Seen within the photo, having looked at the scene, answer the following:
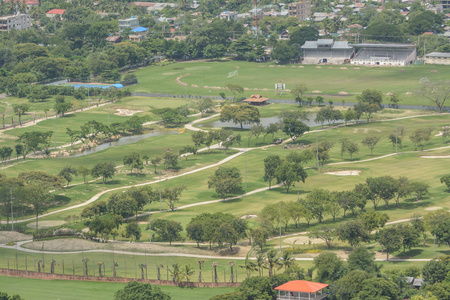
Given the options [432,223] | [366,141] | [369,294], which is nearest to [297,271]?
[369,294]

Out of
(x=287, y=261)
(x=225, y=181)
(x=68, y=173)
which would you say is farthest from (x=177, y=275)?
(x=68, y=173)

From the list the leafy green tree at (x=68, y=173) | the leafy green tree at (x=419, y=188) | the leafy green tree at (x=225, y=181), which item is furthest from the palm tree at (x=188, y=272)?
the leafy green tree at (x=68, y=173)

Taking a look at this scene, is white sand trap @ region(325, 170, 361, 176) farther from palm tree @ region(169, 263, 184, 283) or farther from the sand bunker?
palm tree @ region(169, 263, 184, 283)

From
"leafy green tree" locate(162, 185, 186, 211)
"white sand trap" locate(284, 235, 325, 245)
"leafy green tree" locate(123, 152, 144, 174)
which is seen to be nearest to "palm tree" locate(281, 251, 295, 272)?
"white sand trap" locate(284, 235, 325, 245)

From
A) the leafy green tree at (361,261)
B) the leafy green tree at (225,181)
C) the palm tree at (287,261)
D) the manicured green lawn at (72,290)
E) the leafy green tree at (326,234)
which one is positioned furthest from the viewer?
the leafy green tree at (225,181)

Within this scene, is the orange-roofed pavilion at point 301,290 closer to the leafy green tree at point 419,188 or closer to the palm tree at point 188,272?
the palm tree at point 188,272

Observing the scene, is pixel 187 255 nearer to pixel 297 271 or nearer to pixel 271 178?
pixel 297 271
